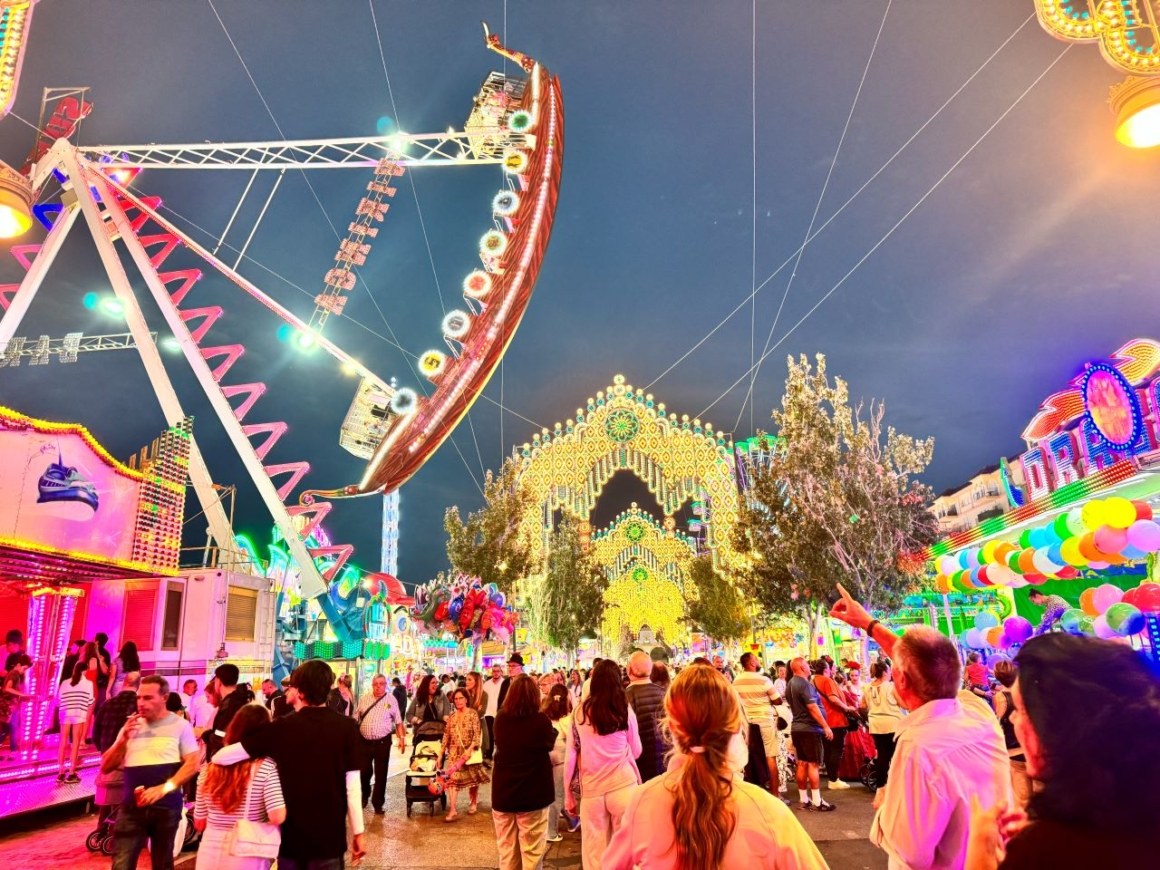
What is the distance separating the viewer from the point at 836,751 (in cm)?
1077

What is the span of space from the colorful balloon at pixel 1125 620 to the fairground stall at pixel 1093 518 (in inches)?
0.6

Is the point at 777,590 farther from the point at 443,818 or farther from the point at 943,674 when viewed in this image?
the point at 943,674

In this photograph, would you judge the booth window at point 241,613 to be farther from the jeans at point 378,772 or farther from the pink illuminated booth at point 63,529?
the jeans at point 378,772

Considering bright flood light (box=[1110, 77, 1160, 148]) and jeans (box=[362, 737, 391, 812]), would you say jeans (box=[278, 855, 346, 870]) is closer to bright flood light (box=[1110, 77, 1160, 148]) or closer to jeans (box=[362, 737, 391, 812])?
jeans (box=[362, 737, 391, 812])

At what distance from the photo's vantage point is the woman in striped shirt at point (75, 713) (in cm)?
1016

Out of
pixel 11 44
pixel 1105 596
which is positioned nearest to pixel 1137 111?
pixel 1105 596

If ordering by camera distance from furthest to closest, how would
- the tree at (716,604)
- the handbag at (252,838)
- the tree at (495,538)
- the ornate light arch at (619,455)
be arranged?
the tree at (716,604), the ornate light arch at (619,455), the tree at (495,538), the handbag at (252,838)

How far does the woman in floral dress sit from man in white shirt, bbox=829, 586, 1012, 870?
711 cm

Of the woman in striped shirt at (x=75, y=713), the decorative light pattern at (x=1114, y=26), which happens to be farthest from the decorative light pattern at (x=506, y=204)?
the woman in striped shirt at (x=75, y=713)

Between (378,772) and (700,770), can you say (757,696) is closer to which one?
(378,772)

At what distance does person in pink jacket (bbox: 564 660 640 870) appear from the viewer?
5.23m

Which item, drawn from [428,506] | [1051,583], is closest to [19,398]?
[1051,583]

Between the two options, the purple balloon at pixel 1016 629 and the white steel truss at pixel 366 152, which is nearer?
the purple balloon at pixel 1016 629

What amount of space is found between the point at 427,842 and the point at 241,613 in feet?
37.2
